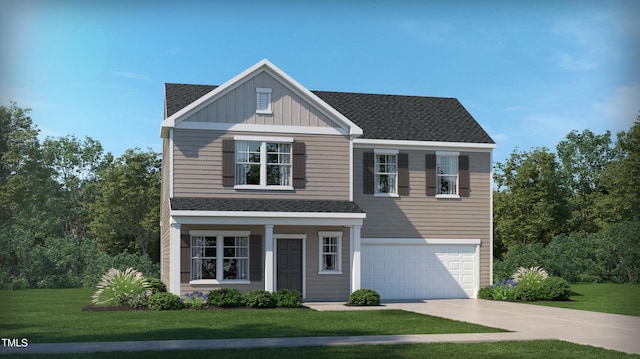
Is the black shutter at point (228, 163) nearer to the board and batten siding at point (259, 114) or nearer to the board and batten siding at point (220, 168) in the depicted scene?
the board and batten siding at point (220, 168)

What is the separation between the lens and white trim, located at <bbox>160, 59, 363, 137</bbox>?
24.6 m

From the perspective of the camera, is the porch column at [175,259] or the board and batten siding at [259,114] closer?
the porch column at [175,259]

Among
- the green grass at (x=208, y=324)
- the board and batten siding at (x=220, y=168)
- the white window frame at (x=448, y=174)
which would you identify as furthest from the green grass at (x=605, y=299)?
the board and batten siding at (x=220, y=168)

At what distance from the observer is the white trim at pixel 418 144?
27480 mm

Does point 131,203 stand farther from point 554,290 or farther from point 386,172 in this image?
point 554,290

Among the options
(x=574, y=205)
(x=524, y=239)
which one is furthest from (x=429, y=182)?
(x=574, y=205)

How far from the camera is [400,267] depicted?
27875 millimetres

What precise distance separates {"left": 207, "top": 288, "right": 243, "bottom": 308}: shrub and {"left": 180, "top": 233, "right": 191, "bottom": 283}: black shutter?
1.78m

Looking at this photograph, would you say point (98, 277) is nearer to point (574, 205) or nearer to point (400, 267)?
point (400, 267)

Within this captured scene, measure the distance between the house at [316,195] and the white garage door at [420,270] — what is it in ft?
0.14

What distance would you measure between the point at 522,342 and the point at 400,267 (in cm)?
1401

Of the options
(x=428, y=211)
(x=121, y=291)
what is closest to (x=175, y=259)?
(x=121, y=291)

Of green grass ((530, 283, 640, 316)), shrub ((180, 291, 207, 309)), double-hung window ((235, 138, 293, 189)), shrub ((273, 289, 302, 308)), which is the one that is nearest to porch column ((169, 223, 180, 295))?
shrub ((180, 291, 207, 309))

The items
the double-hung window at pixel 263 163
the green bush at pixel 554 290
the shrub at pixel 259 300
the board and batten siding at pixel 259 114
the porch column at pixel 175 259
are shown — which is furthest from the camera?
the green bush at pixel 554 290
